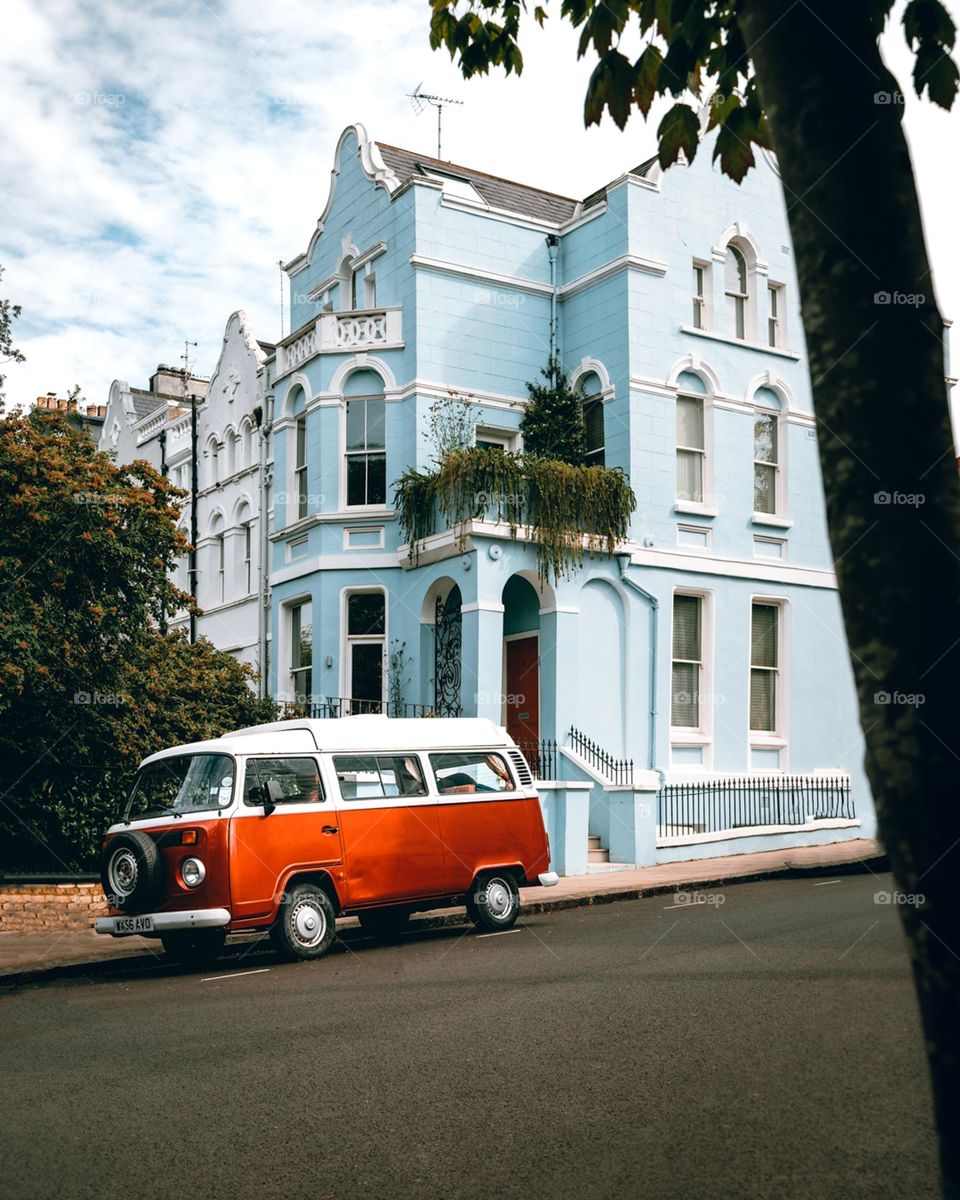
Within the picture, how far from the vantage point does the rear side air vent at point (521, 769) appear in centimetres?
1545

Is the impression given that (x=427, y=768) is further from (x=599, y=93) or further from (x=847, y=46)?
(x=847, y=46)

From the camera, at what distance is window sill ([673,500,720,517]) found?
79.2ft

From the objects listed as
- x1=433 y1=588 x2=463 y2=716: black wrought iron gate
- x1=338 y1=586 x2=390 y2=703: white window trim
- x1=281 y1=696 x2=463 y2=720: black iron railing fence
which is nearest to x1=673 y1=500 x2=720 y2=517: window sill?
x1=433 y1=588 x2=463 y2=716: black wrought iron gate

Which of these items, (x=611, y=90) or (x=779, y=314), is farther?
(x=779, y=314)

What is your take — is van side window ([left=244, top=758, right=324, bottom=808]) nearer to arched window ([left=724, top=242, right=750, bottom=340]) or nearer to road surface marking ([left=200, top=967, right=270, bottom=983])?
road surface marking ([left=200, top=967, right=270, bottom=983])

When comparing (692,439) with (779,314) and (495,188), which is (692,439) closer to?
(779,314)

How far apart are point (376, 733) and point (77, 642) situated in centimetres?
393

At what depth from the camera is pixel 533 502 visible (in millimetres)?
21656

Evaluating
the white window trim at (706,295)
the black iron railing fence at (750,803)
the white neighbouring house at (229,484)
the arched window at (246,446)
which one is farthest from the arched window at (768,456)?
the arched window at (246,446)

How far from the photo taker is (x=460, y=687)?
2200 cm

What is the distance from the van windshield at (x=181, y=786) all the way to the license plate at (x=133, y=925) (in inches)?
39.5

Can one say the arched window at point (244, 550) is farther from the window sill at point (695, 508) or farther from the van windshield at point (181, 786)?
the van windshield at point (181, 786)

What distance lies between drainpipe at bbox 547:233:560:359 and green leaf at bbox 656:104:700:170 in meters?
20.1

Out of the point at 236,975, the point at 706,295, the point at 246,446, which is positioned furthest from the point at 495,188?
the point at 236,975
